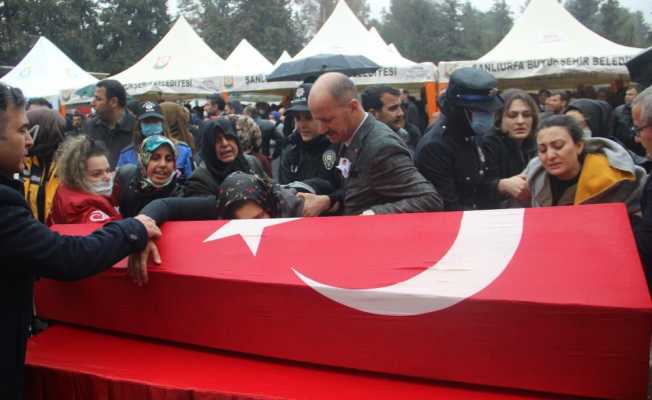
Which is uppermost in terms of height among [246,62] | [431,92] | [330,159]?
[246,62]

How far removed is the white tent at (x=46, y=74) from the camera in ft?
46.1

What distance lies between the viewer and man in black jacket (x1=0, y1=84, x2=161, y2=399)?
1653 millimetres

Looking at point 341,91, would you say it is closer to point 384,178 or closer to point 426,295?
point 384,178

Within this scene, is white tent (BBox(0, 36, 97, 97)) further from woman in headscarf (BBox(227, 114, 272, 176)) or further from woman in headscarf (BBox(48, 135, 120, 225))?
woman in headscarf (BBox(48, 135, 120, 225))

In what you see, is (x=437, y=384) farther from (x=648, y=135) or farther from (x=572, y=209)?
(x=648, y=135)

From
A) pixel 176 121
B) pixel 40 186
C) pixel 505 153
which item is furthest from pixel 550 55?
pixel 40 186

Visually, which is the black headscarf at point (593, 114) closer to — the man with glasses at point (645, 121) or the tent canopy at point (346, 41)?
the man with glasses at point (645, 121)

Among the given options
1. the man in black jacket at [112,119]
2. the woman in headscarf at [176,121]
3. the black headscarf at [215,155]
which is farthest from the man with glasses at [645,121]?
the man in black jacket at [112,119]

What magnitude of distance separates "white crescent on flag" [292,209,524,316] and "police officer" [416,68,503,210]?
1343 mm

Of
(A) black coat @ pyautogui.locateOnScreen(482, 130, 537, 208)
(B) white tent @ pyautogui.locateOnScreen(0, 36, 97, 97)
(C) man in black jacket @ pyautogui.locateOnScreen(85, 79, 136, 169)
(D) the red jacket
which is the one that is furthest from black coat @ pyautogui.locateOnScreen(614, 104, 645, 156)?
(B) white tent @ pyautogui.locateOnScreen(0, 36, 97, 97)

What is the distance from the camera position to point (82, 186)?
2.95 metres

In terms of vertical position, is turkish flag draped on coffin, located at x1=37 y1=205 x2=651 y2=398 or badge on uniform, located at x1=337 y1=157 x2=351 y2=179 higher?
badge on uniform, located at x1=337 y1=157 x2=351 y2=179

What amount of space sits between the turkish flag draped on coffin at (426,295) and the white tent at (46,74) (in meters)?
13.4

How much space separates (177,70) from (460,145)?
11071mm
